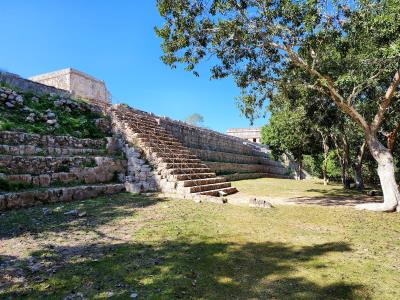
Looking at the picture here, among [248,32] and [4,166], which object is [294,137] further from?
[4,166]

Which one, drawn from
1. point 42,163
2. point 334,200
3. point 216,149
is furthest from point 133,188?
point 216,149

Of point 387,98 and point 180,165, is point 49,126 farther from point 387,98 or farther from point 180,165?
point 387,98

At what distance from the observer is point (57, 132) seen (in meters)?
12.1

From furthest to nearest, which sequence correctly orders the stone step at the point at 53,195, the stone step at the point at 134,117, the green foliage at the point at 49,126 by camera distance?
1. the stone step at the point at 134,117
2. the green foliage at the point at 49,126
3. the stone step at the point at 53,195

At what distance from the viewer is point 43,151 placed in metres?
10.8

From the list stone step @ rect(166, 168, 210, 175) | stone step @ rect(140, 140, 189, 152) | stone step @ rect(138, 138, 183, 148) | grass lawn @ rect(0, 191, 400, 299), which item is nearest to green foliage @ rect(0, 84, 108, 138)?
stone step @ rect(138, 138, 183, 148)

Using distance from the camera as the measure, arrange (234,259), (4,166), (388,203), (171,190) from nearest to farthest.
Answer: (234,259)
(4,166)
(388,203)
(171,190)

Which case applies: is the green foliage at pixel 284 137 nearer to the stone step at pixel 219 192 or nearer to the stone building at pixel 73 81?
the stone step at pixel 219 192

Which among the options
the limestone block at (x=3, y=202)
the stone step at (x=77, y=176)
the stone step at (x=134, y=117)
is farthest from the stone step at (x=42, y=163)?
the stone step at (x=134, y=117)

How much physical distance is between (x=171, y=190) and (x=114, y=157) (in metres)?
2.83

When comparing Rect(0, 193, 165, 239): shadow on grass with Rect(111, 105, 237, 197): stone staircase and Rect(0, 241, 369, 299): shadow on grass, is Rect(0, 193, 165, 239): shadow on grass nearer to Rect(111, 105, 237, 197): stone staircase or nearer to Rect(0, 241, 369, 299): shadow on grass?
Rect(0, 241, 369, 299): shadow on grass

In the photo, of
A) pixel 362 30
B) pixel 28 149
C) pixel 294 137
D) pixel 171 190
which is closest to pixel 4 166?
pixel 28 149

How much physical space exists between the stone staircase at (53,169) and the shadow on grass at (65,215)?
0.46m

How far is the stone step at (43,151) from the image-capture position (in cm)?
995
